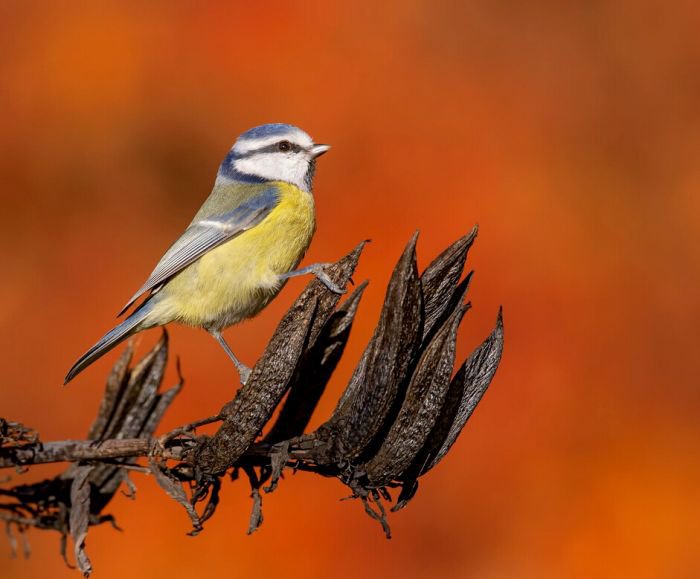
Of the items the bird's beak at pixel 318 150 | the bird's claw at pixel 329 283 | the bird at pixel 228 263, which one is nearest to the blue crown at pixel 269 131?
the bird's beak at pixel 318 150

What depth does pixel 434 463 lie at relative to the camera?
1345mm

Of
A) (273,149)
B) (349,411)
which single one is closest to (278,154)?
(273,149)

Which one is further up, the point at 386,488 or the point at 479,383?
the point at 479,383

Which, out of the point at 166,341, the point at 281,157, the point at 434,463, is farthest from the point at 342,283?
the point at 281,157

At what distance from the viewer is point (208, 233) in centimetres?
263

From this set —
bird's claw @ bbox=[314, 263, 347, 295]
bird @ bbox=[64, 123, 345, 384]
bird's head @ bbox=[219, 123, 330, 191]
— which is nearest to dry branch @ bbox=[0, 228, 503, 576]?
bird's claw @ bbox=[314, 263, 347, 295]

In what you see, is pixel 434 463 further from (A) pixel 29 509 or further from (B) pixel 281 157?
(B) pixel 281 157

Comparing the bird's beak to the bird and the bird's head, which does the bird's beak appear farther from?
the bird

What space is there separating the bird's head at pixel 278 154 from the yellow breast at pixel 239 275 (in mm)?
286

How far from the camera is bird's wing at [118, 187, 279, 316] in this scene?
2572mm

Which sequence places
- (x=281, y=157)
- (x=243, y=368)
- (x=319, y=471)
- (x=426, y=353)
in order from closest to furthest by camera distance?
(x=426, y=353)
(x=319, y=471)
(x=243, y=368)
(x=281, y=157)

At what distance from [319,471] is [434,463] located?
195mm

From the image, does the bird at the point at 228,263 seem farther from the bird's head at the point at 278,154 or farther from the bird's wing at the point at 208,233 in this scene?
the bird's head at the point at 278,154

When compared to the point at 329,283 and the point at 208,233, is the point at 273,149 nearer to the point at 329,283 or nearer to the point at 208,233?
the point at 208,233
